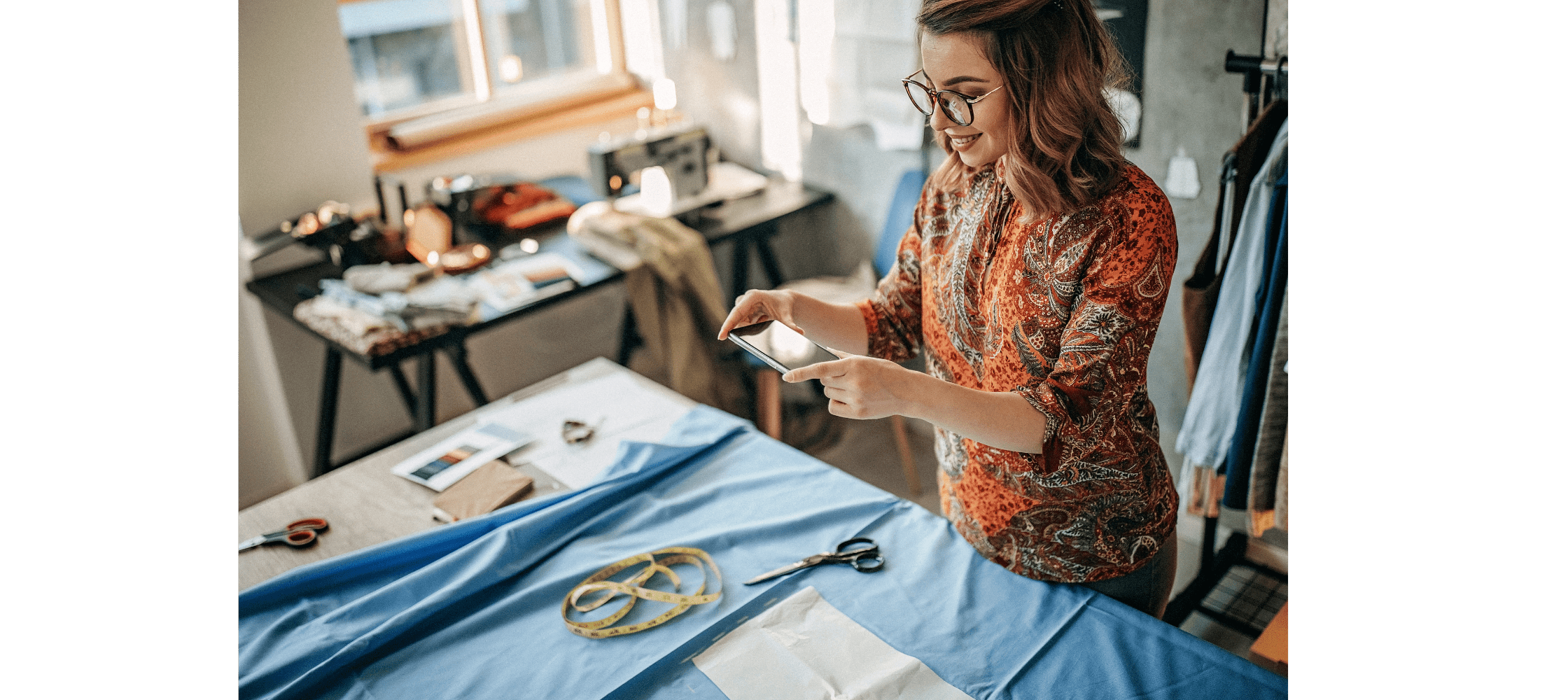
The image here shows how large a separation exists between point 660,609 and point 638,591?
43 mm

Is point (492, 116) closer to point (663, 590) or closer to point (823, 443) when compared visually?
point (823, 443)

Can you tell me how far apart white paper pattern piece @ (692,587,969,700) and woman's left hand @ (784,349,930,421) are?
0.32 m

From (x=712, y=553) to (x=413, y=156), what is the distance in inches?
97.7

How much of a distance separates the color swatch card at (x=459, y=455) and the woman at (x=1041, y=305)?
2.74 feet

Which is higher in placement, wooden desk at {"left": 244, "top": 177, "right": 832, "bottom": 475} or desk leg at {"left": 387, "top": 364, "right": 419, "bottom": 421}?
wooden desk at {"left": 244, "top": 177, "right": 832, "bottom": 475}

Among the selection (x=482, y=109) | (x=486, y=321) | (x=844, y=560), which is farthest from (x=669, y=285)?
(x=844, y=560)

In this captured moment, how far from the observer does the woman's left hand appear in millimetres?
1211

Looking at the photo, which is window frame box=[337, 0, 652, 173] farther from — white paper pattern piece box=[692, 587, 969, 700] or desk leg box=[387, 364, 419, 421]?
white paper pattern piece box=[692, 587, 969, 700]

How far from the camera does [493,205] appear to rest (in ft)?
10.9

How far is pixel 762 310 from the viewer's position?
60.7 inches

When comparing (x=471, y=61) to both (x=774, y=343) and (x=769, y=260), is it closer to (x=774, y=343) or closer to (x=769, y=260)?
(x=769, y=260)

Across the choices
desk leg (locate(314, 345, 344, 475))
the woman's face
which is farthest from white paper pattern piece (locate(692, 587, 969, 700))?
desk leg (locate(314, 345, 344, 475))

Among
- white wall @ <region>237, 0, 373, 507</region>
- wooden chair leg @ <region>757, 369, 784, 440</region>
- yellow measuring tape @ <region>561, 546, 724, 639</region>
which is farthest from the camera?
wooden chair leg @ <region>757, 369, 784, 440</region>

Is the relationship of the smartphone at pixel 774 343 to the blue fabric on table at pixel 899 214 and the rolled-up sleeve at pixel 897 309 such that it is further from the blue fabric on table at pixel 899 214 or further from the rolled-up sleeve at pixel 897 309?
the blue fabric on table at pixel 899 214
